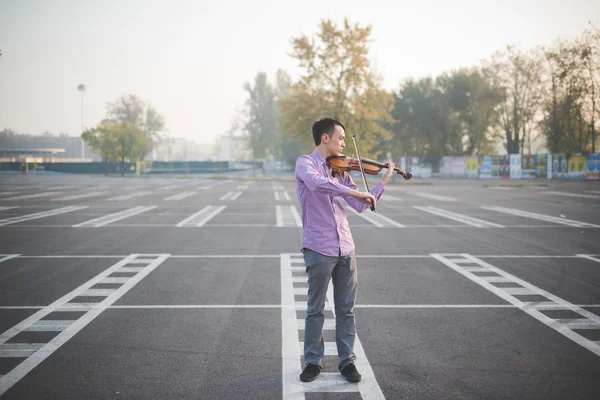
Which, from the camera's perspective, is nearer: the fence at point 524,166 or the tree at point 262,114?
the fence at point 524,166

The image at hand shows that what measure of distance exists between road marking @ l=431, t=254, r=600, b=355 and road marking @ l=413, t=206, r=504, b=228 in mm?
6508

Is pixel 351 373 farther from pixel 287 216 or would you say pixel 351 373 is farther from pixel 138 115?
pixel 138 115

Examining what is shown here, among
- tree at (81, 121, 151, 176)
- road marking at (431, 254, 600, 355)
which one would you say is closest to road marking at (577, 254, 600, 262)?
road marking at (431, 254, 600, 355)

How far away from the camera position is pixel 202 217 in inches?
703

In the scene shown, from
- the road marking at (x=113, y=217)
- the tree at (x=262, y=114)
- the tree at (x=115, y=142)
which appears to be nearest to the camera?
the road marking at (x=113, y=217)

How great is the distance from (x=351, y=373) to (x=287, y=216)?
14143mm

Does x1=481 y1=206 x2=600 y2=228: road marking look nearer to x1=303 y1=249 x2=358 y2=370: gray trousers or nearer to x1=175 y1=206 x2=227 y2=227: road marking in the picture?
x1=175 y1=206 x2=227 y2=227: road marking

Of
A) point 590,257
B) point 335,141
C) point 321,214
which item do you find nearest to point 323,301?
point 321,214

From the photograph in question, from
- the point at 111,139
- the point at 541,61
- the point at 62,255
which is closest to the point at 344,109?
the point at 541,61

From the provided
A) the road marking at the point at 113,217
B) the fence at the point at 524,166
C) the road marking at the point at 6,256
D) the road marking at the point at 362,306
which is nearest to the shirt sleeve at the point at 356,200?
the road marking at the point at 362,306

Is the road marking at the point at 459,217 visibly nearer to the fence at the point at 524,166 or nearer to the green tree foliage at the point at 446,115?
the fence at the point at 524,166

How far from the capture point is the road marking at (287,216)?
630 inches

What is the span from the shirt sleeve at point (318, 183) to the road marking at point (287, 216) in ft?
37.5

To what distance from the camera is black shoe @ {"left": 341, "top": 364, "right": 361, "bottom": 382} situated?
13.4 ft
